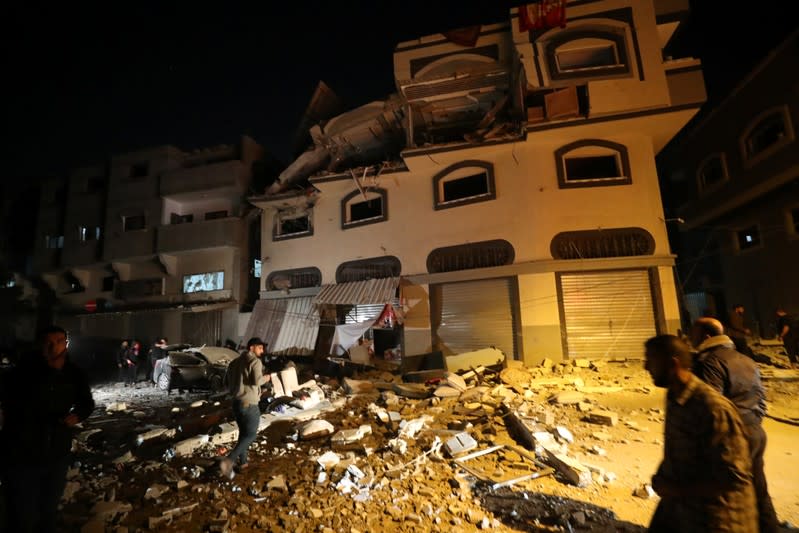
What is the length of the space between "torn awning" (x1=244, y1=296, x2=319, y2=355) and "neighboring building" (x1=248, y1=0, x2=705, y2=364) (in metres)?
0.09

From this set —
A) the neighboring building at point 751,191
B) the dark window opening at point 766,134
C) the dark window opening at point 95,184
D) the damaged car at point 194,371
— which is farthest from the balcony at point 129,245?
the dark window opening at point 766,134

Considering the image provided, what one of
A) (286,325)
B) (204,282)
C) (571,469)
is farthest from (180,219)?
(571,469)

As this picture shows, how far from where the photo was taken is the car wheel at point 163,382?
39.3ft

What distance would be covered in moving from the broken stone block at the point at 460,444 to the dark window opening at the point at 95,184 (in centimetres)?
2613

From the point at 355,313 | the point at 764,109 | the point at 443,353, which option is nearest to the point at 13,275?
the point at 355,313

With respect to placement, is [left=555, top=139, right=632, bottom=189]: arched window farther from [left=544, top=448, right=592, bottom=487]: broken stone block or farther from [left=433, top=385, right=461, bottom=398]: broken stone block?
[left=544, top=448, right=592, bottom=487]: broken stone block

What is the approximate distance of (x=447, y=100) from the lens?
13992 mm

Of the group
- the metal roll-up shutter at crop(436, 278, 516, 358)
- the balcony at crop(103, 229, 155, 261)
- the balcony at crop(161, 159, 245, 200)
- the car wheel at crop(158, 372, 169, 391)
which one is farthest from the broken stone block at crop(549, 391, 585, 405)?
the balcony at crop(103, 229, 155, 261)

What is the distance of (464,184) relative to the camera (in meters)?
13.7

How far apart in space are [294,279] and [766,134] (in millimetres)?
19993

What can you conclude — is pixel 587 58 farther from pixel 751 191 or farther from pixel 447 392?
pixel 447 392

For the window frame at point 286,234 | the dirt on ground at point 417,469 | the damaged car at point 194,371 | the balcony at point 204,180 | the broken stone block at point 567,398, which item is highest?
the balcony at point 204,180

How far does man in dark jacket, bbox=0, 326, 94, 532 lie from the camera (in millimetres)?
2596

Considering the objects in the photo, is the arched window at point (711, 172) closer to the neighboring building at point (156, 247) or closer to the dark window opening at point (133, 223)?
the neighboring building at point (156, 247)
